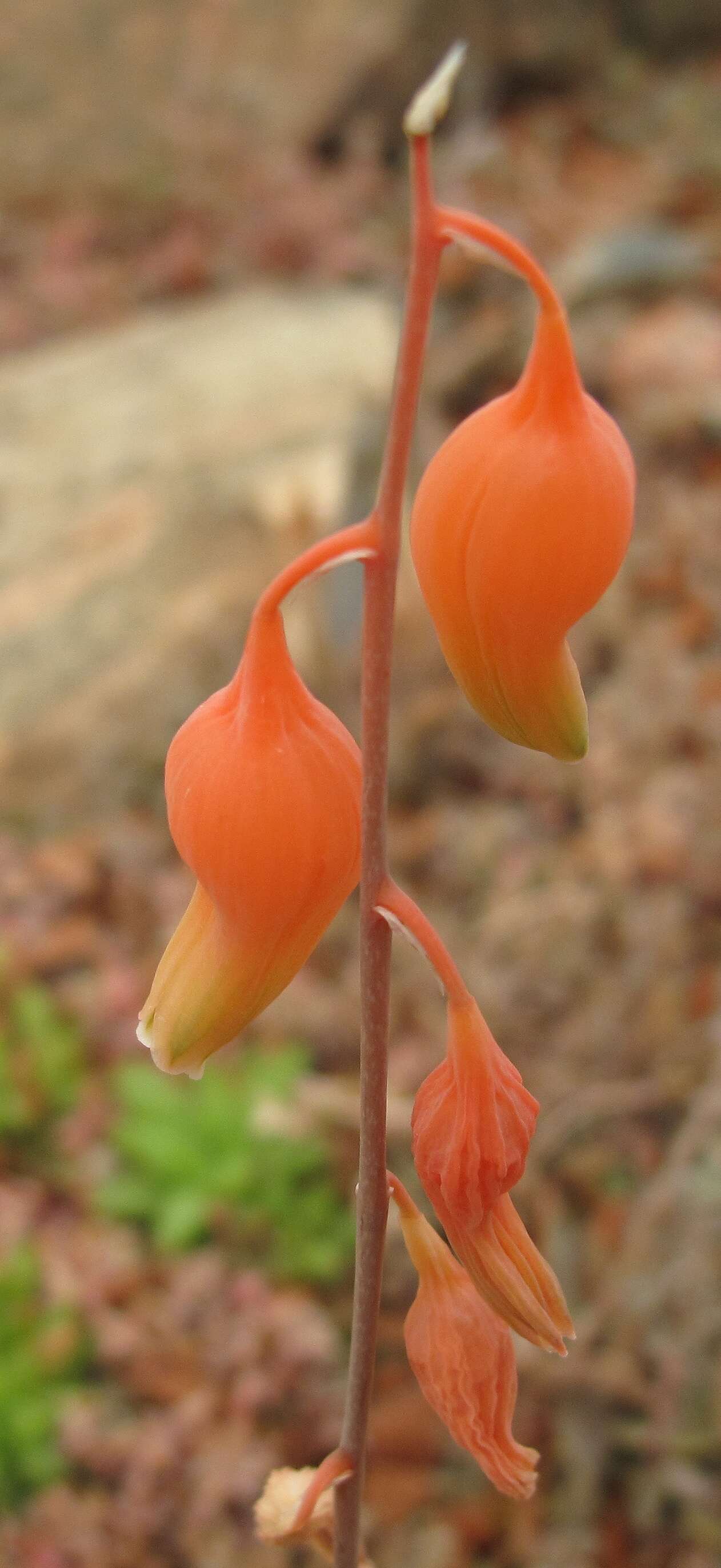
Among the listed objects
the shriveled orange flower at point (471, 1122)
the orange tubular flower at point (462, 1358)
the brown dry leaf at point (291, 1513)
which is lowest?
the brown dry leaf at point (291, 1513)

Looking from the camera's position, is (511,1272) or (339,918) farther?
(339,918)

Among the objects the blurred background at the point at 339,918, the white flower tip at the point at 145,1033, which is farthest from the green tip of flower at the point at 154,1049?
the blurred background at the point at 339,918

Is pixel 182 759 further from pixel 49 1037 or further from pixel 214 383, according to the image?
pixel 214 383

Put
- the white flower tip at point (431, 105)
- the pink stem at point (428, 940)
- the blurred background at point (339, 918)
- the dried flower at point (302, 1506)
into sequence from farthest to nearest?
the blurred background at point (339, 918) → the dried flower at point (302, 1506) → the pink stem at point (428, 940) → the white flower tip at point (431, 105)

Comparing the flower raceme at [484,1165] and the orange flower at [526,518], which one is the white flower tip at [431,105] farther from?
the flower raceme at [484,1165]

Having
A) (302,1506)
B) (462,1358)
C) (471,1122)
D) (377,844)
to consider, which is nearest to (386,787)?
(377,844)

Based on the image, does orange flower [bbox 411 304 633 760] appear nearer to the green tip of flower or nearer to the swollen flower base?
the swollen flower base

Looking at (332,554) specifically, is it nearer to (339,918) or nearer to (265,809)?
(265,809)

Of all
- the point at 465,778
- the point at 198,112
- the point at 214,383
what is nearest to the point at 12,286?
the point at 198,112
